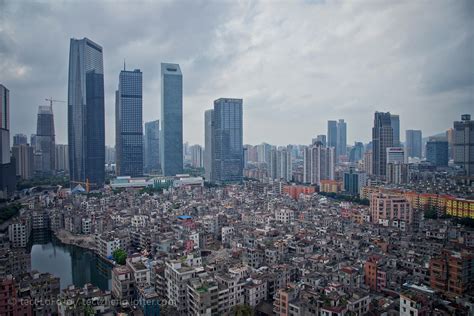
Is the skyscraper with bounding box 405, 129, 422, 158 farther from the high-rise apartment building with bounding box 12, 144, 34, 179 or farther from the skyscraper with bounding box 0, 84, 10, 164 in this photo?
the high-rise apartment building with bounding box 12, 144, 34, 179

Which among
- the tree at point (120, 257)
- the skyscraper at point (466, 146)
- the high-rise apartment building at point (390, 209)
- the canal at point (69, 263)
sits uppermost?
the skyscraper at point (466, 146)

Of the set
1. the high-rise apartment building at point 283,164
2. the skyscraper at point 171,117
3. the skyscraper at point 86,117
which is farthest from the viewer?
the skyscraper at point 171,117

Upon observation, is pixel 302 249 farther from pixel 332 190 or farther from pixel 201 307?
pixel 332 190

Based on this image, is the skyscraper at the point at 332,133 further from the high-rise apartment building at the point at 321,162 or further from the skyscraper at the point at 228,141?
the high-rise apartment building at the point at 321,162

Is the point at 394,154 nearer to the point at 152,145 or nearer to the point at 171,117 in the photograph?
the point at 171,117

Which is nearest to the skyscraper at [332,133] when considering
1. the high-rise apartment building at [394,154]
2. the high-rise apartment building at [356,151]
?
the high-rise apartment building at [356,151]
